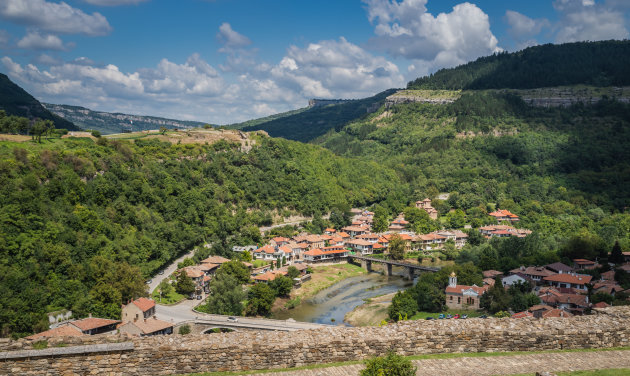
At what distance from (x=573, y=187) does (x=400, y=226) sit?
1335 inches

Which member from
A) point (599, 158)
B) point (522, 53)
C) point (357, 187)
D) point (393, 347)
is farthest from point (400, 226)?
point (522, 53)

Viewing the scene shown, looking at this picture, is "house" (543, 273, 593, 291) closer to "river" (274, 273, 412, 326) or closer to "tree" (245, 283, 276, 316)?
"river" (274, 273, 412, 326)

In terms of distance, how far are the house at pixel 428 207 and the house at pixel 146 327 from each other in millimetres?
58511

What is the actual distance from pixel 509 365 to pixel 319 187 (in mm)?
72788

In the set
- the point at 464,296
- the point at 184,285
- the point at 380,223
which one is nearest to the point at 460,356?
the point at 464,296

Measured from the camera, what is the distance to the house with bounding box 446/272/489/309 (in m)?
36.5

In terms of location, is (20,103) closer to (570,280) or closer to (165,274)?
(165,274)

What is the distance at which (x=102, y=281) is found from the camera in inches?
1362

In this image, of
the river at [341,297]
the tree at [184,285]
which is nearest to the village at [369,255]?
the tree at [184,285]

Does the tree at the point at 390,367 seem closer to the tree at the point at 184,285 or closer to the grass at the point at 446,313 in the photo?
the grass at the point at 446,313

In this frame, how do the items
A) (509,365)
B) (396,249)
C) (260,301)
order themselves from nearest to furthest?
1. (509,365)
2. (260,301)
3. (396,249)

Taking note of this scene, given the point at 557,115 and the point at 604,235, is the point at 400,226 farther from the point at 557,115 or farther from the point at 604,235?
the point at 557,115

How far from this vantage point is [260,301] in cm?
3753

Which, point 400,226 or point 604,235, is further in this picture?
point 400,226
